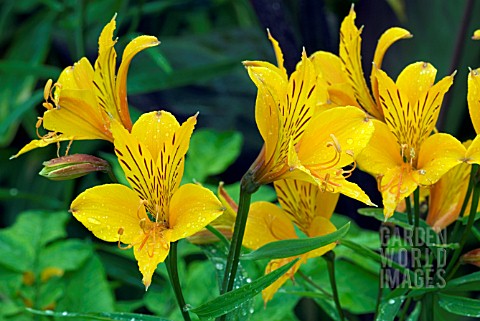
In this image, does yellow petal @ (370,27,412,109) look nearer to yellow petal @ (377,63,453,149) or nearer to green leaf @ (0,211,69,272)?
yellow petal @ (377,63,453,149)

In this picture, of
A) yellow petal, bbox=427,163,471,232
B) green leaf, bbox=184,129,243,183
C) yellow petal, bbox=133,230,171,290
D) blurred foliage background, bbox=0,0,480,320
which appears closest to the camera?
yellow petal, bbox=133,230,171,290

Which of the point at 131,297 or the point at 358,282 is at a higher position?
the point at 358,282

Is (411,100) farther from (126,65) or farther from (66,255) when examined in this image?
(66,255)

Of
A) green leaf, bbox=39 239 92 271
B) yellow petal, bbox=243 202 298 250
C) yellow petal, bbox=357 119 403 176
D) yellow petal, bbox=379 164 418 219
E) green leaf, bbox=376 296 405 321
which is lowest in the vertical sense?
green leaf, bbox=39 239 92 271

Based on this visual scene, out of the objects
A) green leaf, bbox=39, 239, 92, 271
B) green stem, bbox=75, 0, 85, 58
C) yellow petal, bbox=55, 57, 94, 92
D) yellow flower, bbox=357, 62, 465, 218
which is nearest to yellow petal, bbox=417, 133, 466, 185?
yellow flower, bbox=357, 62, 465, 218

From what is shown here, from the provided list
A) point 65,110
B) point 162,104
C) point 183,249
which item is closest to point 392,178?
point 65,110

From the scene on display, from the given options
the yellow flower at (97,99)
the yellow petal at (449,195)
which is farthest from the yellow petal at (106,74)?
the yellow petal at (449,195)

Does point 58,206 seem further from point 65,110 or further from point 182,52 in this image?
point 65,110
